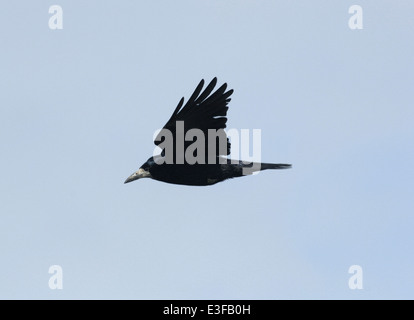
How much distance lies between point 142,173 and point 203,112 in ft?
7.73

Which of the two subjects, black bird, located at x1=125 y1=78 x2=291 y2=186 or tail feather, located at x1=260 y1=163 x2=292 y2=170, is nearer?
black bird, located at x1=125 y1=78 x2=291 y2=186

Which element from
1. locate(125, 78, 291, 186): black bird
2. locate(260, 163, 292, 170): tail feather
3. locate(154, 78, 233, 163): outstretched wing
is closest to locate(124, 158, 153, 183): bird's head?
locate(125, 78, 291, 186): black bird

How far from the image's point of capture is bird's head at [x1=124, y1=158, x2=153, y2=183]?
23.1 metres

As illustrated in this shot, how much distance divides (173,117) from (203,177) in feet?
5.41

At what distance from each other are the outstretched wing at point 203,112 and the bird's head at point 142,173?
120 centimetres

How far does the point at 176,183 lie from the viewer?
22625mm

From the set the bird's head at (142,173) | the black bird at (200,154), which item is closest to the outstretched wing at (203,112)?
the black bird at (200,154)

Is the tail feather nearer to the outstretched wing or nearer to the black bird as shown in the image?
the black bird

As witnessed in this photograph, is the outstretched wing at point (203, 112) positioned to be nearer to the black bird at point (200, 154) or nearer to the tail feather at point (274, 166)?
the black bird at point (200, 154)

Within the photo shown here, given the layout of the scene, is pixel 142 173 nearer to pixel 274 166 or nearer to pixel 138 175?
pixel 138 175

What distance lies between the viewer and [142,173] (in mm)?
23156

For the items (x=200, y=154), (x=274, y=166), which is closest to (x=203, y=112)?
(x=200, y=154)

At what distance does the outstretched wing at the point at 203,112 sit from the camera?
71.7ft
